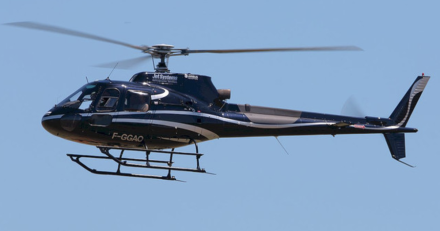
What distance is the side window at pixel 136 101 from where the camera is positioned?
54.6 ft

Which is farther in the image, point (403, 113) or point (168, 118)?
point (403, 113)

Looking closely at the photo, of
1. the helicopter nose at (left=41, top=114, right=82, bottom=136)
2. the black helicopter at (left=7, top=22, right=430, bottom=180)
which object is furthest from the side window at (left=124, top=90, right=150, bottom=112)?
the helicopter nose at (left=41, top=114, right=82, bottom=136)

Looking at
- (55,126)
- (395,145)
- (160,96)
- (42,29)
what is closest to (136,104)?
(160,96)

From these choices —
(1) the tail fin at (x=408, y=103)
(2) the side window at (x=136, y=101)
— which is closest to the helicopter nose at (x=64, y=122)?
(2) the side window at (x=136, y=101)

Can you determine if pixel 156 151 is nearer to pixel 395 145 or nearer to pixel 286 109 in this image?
pixel 286 109

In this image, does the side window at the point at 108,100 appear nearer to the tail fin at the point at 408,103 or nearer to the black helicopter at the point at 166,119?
the black helicopter at the point at 166,119

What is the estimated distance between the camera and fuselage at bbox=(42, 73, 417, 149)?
16.5 metres

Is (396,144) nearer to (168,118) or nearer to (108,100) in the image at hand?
(168,118)

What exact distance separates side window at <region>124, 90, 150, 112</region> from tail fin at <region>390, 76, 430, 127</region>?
5.98 m

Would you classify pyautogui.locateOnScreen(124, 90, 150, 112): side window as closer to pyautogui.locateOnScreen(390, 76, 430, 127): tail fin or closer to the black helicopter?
the black helicopter

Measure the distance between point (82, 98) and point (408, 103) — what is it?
25.7 ft

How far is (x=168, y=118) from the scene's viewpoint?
17.0 meters

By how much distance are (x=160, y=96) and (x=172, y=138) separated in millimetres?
965

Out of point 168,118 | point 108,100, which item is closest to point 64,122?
point 108,100
